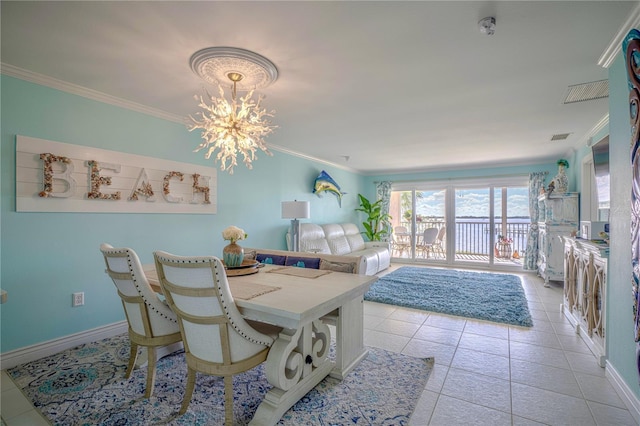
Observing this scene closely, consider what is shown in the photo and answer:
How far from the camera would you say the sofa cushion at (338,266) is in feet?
8.28

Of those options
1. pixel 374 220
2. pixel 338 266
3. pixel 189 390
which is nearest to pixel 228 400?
pixel 189 390

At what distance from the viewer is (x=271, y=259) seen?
3031mm

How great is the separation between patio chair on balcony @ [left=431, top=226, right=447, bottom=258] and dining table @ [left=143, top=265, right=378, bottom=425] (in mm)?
5425

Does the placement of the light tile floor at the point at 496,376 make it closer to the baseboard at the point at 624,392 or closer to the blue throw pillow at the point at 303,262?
the baseboard at the point at 624,392

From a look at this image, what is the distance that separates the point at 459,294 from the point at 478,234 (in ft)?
11.2

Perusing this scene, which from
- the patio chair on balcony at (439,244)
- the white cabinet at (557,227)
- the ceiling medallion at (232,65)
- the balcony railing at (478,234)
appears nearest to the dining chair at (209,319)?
the ceiling medallion at (232,65)

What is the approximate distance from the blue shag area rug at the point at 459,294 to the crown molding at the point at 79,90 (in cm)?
354

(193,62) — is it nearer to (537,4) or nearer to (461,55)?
(461,55)

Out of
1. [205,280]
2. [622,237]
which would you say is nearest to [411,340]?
[622,237]

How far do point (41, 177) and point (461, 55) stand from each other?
3.45 meters

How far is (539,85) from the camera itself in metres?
2.63

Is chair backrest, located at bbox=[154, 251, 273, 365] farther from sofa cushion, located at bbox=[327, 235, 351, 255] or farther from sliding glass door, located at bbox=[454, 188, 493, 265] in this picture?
sliding glass door, located at bbox=[454, 188, 493, 265]

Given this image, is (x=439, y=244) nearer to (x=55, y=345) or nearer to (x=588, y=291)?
(x=588, y=291)

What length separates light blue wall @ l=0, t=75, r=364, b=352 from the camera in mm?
2348
